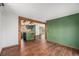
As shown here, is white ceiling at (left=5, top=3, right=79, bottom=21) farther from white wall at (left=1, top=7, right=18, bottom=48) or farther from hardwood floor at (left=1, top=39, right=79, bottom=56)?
hardwood floor at (left=1, top=39, right=79, bottom=56)

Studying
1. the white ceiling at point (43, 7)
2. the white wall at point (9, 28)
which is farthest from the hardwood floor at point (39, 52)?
the white ceiling at point (43, 7)

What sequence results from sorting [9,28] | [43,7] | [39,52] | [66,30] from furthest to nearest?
1. [66,30]
2. [9,28]
3. [39,52]
4. [43,7]

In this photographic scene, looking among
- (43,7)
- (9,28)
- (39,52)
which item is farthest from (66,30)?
(9,28)

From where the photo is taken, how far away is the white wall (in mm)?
4162

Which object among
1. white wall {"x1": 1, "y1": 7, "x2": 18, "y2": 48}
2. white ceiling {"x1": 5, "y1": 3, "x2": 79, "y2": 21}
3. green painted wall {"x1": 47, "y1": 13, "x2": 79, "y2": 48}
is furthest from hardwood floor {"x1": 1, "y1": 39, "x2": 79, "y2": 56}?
white ceiling {"x1": 5, "y1": 3, "x2": 79, "y2": 21}

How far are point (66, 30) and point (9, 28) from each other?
335cm

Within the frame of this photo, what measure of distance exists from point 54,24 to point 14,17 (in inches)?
120

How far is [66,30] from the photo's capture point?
195 inches

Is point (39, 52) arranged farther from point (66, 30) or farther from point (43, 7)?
point (66, 30)

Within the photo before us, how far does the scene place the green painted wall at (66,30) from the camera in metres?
4.34

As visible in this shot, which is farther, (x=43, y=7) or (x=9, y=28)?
(x=9, y=28)

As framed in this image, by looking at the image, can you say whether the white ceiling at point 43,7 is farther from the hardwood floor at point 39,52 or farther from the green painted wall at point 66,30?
the hardwood floor at point 39,52

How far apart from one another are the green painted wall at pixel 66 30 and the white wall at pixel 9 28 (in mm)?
2871

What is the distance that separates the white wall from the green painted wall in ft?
9.42
